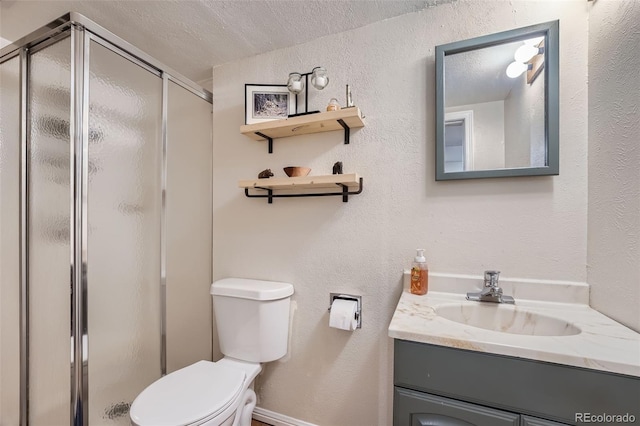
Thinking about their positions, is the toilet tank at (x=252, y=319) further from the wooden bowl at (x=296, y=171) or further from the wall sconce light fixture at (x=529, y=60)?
the wall sconce light fixture at (x=529, y=60)

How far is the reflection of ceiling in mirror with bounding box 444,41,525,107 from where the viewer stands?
1167mm

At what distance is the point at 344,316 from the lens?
4.26ft

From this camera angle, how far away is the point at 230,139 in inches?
67.0

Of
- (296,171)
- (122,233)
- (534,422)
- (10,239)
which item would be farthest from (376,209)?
(10,239)

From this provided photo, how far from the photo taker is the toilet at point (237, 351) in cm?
109

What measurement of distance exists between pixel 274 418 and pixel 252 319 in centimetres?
63

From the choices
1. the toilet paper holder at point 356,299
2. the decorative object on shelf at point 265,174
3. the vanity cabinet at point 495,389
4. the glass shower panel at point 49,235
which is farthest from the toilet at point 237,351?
the vanity cabinet at point 495,389

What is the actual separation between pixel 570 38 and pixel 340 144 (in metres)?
1.00

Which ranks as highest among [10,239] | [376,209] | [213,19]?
[213,19]

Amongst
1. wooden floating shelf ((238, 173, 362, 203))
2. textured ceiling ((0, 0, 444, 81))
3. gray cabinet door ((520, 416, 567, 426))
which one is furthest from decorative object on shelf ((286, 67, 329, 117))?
gray cabinet door ((520, 416, 567, 426))

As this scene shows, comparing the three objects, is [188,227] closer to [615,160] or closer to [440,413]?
[440,413]

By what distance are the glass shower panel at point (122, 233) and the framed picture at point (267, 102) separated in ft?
1.54

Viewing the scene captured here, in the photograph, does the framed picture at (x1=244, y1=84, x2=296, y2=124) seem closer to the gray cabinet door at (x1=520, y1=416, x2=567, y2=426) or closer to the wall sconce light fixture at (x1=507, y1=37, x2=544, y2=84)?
the wall sconce light fixture at (x1=507, y1=37, x2=544, y2=84)

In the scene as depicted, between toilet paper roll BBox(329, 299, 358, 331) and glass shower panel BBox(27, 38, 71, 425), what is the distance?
3.59ft
